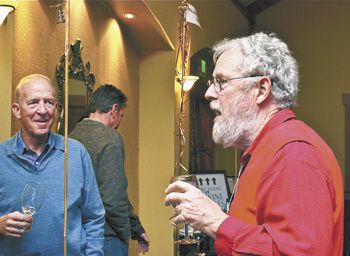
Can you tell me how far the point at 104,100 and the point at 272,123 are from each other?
169cm

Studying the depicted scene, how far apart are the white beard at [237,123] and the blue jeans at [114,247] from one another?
1.36 meters

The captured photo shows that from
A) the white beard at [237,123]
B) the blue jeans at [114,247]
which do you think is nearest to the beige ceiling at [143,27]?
the blue jeans at [114,247]

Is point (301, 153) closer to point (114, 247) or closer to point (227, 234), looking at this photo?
point (227, 234)

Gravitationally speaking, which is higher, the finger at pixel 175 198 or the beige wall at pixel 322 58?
the beige wall at pixel 322 58

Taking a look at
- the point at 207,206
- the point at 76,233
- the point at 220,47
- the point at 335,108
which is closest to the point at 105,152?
the point at 76,233

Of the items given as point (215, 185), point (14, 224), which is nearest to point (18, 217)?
point (14, 224)

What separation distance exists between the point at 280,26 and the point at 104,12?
510 cm

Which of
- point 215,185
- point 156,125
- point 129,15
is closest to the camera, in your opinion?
point 129,15

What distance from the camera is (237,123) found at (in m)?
1.37

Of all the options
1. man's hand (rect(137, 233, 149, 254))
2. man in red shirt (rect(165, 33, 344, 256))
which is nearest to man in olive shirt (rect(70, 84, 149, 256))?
man's hand (rect(137, 233, 149, 254))

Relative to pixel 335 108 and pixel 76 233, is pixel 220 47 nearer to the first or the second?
pixel 76 233

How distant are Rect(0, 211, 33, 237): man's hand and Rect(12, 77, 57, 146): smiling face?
23 cm

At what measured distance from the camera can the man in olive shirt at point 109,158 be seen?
2.53 meters

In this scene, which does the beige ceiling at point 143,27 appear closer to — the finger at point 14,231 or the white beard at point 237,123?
the finger at point 14,231
